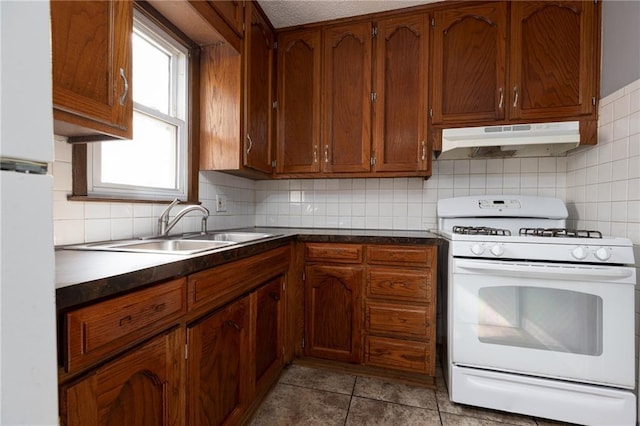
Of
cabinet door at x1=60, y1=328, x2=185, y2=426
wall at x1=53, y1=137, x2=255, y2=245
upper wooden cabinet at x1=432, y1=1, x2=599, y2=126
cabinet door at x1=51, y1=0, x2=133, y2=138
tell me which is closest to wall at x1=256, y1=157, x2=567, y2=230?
upper wooden cabinet at x1=432, y1=1, x2=599, y2=126

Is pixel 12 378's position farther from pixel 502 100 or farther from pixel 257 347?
pixel 502 100

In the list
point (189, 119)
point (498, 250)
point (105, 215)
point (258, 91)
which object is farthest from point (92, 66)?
point (498, 250)

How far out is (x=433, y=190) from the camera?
2.35m

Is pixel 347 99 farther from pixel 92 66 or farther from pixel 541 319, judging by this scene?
pixel 541 319

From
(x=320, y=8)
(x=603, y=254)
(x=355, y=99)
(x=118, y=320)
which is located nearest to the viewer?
(x=118, y=320)

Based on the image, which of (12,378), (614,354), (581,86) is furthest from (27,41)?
(581,86)

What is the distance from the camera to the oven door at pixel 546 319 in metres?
1.38

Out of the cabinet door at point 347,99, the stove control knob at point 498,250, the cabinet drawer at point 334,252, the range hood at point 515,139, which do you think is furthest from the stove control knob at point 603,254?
the cabinet door at point 347,99

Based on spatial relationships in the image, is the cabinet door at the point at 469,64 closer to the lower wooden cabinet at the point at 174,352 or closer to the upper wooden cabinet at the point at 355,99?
the upper wooden cabinet at the point at 355,99

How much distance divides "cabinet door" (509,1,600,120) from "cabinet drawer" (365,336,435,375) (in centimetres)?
159

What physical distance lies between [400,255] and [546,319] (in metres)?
0.77

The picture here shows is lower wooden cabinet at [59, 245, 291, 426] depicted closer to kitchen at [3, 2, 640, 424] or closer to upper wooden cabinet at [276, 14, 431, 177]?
kitchen at [3, 2, 640, 424]

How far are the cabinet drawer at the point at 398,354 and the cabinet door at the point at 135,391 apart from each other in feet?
4.02

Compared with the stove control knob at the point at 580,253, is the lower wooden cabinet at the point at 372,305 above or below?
below
